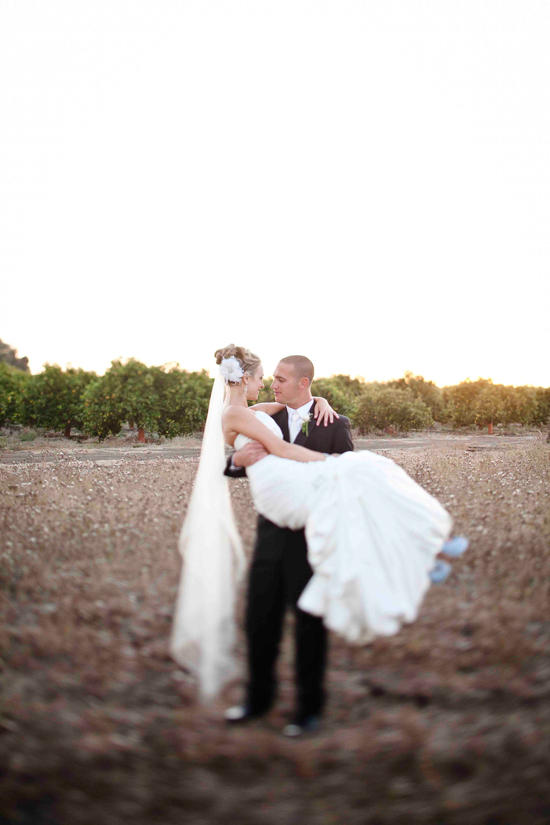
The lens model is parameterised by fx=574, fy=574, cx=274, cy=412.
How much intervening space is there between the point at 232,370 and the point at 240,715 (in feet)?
8.93

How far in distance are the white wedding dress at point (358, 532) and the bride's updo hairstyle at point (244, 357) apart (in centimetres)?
96

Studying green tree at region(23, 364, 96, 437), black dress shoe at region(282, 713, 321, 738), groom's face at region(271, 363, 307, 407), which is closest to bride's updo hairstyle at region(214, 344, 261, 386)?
groom's face at region(271, 363, 307, 407)

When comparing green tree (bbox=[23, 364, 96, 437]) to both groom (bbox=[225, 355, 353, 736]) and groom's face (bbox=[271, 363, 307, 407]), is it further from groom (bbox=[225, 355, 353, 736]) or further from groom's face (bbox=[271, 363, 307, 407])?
groom (bbox=[225, 355, 353, 736])

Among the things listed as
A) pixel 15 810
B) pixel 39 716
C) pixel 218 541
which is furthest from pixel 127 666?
pixel 15 810

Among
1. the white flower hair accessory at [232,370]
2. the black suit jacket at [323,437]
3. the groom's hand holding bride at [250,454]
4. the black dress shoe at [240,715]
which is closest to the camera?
the black dress shoe at [240,715]

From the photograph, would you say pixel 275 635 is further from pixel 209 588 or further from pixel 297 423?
pixel 297 423

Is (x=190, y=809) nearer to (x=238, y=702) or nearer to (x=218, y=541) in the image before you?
(x=238, y=702)

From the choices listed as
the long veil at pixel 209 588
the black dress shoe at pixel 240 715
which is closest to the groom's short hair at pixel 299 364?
the long veil at pixel 209 588

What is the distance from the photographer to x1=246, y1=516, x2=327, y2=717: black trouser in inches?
141

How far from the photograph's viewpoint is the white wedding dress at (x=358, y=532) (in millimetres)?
3676

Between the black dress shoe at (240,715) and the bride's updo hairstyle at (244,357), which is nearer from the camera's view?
the black dress shoe at (240,715)

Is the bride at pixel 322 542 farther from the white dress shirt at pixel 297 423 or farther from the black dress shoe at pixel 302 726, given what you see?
the white dress shirt at pixel 297 423

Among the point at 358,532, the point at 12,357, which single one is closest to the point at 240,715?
the point at 358,532

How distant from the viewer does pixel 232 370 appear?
5.09 meters
